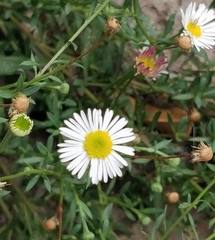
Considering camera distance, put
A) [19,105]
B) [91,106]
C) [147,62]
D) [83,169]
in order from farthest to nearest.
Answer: [91,106], [147,62], [83,169], [19,105]

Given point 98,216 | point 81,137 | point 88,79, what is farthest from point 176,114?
point 81,137

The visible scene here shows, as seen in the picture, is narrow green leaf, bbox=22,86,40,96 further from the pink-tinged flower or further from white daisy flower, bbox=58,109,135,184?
the pink-tinged flower

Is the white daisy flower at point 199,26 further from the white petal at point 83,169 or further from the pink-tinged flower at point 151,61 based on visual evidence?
the white petal at point 83,169

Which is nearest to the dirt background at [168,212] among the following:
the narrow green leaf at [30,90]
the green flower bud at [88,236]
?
the green flower bud at [88,236]

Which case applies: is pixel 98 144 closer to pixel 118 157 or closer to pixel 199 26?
pixel 118 157

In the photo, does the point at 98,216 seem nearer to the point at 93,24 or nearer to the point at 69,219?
the point at 69,219

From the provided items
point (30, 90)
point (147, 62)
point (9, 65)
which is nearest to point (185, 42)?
point (147, 62)

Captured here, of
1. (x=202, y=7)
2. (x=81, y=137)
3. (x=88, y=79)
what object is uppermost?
(x=202, y=7)

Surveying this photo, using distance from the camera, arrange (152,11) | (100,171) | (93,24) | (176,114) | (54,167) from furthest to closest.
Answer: (152,11) → (176,114) → (93,24) → (54,167) → (100,171)
